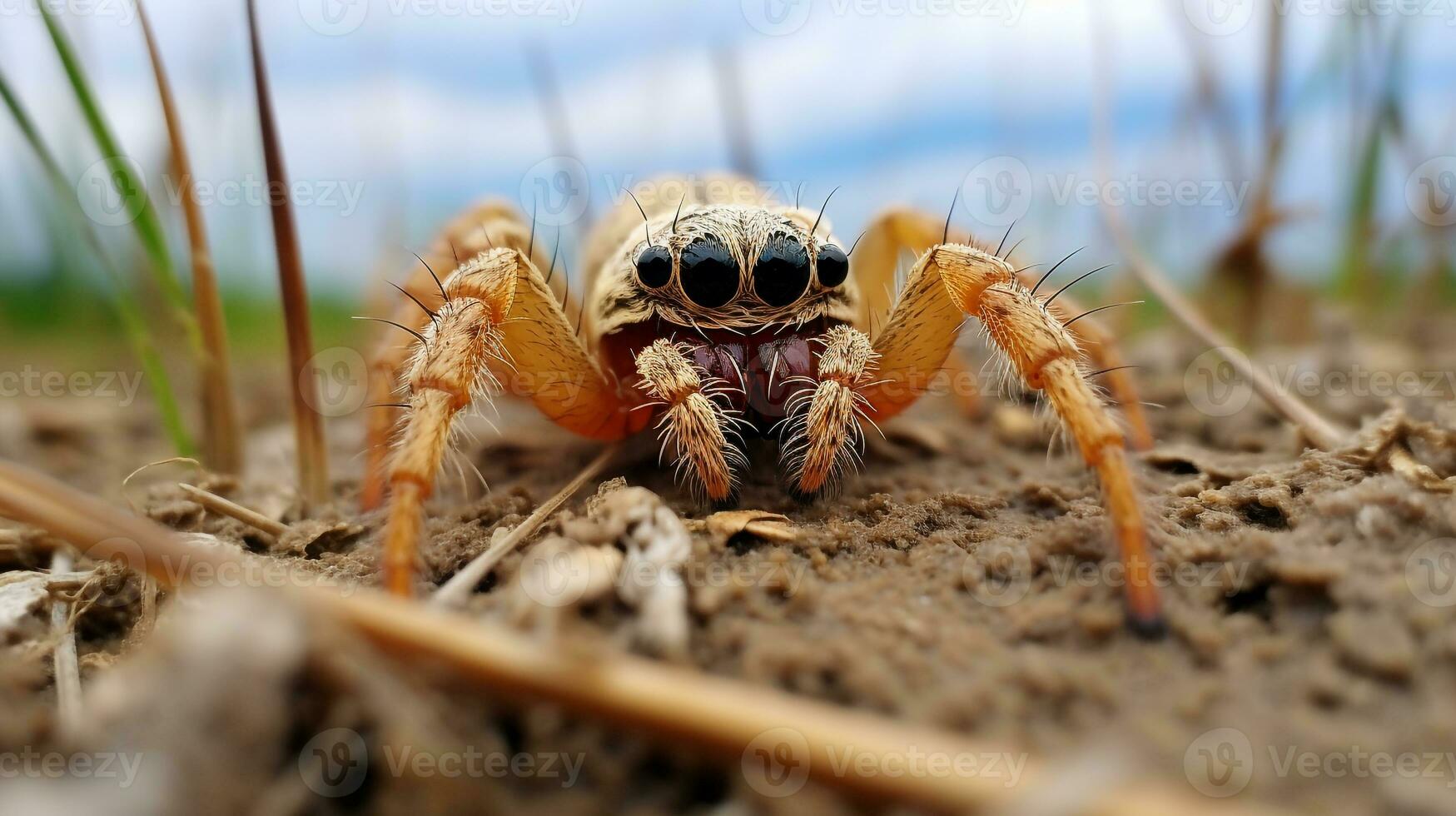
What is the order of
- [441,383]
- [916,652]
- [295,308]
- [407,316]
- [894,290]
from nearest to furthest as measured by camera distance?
[916,652] → [441,383] → [295,308] → [407,316] → [894,290]

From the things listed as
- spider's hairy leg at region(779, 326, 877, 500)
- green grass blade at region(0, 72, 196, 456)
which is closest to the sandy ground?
spider's hairy leg at region(779, 326, 877, 500)

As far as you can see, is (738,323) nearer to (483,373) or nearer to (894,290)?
(483,373)

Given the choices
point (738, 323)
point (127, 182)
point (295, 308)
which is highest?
point (127, 182)

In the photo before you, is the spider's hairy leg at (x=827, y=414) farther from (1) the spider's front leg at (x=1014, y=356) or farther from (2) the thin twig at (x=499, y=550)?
(2) the thin twig at (x=499, y=550)

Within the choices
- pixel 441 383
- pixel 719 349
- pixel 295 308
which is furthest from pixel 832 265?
pixel 295 308

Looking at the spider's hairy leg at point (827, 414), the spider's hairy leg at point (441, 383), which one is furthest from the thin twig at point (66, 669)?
the spider's hairy leg at point (827, 414)

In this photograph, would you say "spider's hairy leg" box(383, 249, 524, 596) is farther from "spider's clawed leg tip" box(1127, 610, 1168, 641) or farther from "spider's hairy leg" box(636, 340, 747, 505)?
"spider's clawed leg tip" box(1127, 610, 1168, 641)
